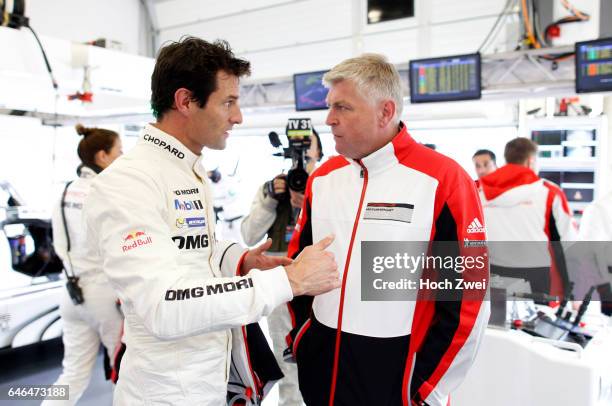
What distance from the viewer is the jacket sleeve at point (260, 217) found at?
2.83m

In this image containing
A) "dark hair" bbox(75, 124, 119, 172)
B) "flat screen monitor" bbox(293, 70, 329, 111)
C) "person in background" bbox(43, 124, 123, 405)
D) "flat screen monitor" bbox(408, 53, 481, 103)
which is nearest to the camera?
"person in background" bbox(43, 124, 123, 405)

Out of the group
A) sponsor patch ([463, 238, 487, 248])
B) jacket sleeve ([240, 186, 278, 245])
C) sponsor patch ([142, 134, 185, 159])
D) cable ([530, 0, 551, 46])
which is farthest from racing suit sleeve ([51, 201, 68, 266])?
cable ([530, 0, 551, 46])

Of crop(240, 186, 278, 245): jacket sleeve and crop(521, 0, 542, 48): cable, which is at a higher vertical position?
crop(521, 0, 542, 48): cable

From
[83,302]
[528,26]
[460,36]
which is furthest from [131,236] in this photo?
[460,36]

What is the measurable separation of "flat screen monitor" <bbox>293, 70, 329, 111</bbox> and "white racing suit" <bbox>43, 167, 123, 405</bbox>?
4.14 meters

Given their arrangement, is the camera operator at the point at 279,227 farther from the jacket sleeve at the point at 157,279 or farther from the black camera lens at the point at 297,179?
the jacket sleeve at the point at 157,279

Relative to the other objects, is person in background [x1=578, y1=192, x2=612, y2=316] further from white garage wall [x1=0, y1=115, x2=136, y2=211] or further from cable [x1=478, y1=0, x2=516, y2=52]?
white garage wall [x1=0, y1=115, x2=136, y2=211]

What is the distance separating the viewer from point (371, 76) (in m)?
1.63

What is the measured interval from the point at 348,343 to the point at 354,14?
26.5 ft

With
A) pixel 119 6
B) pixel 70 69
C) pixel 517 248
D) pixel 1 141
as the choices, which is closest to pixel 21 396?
pixel 70 69

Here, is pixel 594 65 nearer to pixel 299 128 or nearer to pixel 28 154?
pixel 299 128

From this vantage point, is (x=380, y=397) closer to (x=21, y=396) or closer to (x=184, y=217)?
(x=184, y=217)

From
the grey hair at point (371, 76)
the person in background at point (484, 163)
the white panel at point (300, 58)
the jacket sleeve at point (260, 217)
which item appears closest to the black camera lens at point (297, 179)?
the jacket sleeve at point (260, 217)

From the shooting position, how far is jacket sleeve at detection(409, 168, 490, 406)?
4.90 feet
